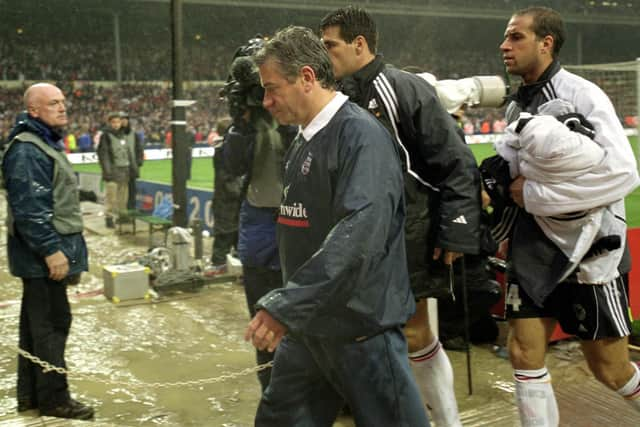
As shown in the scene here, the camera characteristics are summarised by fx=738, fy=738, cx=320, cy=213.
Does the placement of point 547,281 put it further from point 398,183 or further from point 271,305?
point 271,305

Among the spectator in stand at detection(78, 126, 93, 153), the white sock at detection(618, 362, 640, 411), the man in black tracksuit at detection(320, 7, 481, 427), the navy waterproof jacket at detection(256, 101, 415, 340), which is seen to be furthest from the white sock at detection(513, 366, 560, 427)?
the spectator in stand at detection(78, 126, 93, 153)

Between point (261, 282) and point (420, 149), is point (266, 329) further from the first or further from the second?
point (261, 282)

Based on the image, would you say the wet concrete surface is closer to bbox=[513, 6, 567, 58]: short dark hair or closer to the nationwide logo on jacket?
the nationwide logo on jacket

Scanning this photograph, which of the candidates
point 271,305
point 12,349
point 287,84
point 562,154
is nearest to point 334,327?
point 271,305

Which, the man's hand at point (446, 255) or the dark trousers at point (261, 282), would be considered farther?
the dark trousers at point (261, 282)

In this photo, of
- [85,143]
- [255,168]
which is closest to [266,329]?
[255,168]

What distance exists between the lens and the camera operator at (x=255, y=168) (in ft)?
12.1

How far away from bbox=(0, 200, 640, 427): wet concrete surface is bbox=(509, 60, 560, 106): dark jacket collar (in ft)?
5.37

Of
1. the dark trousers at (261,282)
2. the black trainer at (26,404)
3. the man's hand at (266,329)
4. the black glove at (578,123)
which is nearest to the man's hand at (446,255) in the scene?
the black glove at (578,123)

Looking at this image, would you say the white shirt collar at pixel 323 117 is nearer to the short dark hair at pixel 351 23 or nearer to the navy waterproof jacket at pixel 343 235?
the navy waterproof jacket at pixel 343 235

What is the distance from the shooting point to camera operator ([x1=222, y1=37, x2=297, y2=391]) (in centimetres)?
369

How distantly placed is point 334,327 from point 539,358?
1.16 metres

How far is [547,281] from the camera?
2.92 meters

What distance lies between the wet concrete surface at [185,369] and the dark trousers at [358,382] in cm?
82
